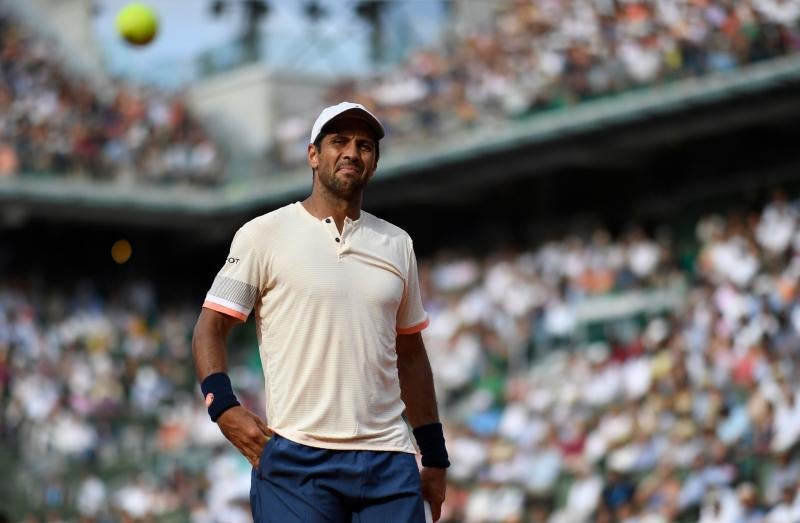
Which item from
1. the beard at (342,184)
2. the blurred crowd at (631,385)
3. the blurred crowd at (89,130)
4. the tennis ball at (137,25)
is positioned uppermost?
the blurred crowd at (89,130)

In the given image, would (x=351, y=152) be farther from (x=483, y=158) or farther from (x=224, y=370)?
(x=483, y=158)

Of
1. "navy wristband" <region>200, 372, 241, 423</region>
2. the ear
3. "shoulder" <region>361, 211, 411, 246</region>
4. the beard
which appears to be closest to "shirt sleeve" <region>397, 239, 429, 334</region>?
"shoulder" <region>361, 211, 411, 246</region>

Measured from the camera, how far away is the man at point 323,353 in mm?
4641

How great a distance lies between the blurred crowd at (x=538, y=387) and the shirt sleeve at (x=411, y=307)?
8482 mm

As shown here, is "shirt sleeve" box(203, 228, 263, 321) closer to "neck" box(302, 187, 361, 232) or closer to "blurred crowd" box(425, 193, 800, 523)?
"neck" box(302, 187, 361, 232)

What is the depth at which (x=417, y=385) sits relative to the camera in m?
5.07

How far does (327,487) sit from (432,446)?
1.74 ft

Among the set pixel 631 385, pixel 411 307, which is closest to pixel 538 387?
pixel 631 385

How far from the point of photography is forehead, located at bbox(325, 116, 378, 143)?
4781 millimetres

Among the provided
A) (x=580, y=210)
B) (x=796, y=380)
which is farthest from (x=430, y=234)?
(x=796, y=380)

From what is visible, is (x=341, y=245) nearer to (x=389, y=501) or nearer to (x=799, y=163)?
(x=389, y=501)

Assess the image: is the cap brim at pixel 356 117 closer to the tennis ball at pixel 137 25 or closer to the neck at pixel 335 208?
the neck at pixel 335 208

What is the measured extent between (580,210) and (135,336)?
7318 millimetres

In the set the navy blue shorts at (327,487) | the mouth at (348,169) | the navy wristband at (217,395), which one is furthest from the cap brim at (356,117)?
the navy blue shorts at (327,487)
